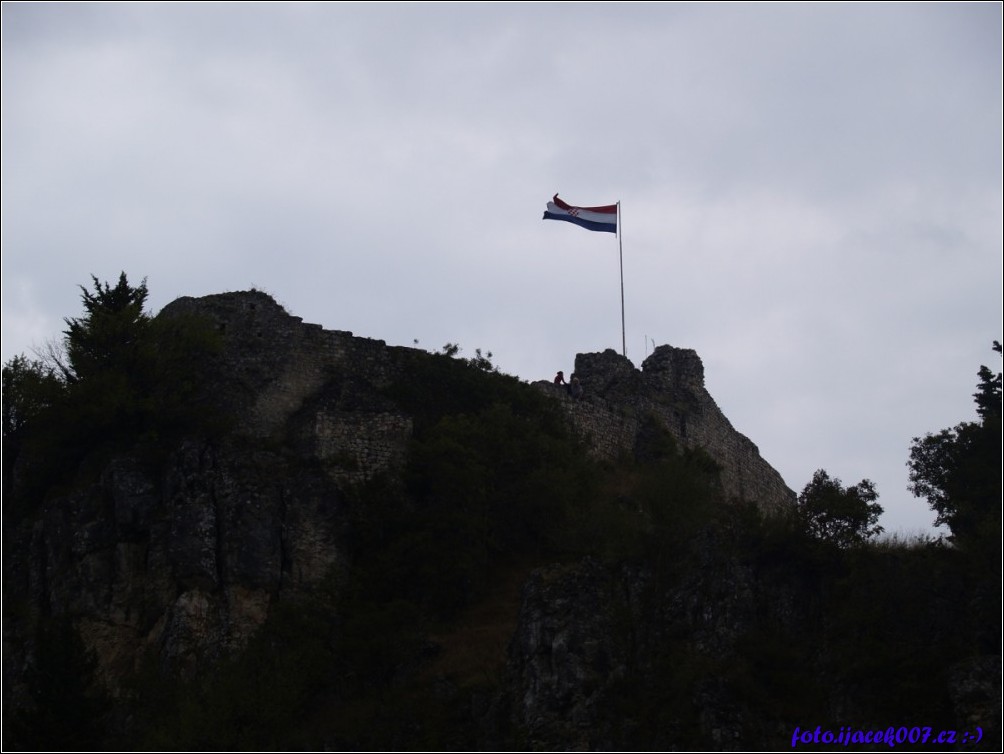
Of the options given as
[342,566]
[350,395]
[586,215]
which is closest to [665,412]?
[586,215]

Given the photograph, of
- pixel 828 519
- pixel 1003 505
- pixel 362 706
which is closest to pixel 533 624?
pixel 362 706

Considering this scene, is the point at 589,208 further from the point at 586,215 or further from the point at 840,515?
the point at 840,515

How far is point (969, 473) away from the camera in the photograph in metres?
40.4

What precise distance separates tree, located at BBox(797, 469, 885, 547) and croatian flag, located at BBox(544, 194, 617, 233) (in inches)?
735

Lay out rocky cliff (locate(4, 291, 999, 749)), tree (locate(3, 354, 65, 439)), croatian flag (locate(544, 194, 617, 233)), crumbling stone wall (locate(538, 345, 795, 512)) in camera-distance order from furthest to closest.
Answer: croatian flag (locate(544, 194, 617, 233)) → crumbling stone wall (locate(538, 345, 795, 512)) → tree (locate(3, 354, 65, 439)) → rocky cliff (locate(4, 291, 999, 749))

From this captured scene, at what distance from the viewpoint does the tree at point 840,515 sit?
1533 inches

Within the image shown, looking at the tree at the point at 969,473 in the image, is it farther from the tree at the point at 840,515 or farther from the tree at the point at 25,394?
the tree at the point at 25,394

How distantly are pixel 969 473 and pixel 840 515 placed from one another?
344cm

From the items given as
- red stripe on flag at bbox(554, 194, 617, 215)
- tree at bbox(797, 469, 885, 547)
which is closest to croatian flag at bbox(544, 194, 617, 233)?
red stripe on flag at bbox(554, 194, 617, 215)

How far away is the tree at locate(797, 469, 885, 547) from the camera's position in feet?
128

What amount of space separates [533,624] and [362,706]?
435cm

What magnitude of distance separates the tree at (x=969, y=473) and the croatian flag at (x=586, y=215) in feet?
51.9

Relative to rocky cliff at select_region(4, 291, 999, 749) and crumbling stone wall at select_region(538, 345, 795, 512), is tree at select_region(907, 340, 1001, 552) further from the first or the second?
Result: crumbling stone wall at select_region(538, 345, 795, 512)

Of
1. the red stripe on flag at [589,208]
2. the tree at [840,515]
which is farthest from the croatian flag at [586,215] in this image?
the tree at [840,515]
